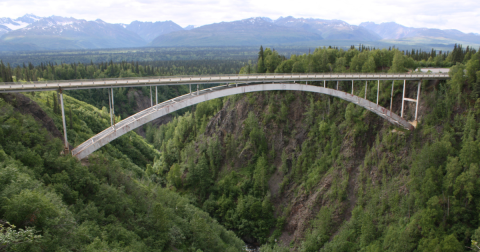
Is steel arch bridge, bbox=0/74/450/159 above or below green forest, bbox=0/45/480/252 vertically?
above

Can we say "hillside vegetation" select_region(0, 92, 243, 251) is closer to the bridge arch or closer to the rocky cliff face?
the bridge arch

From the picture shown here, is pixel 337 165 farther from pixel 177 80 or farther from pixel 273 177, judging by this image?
pixel 177 80

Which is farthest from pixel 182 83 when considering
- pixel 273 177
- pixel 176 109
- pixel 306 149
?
pixel 273 177

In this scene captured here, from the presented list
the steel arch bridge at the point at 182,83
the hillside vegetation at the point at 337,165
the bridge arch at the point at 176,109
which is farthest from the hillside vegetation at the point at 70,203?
the hillside vegetation at the point at 337,165

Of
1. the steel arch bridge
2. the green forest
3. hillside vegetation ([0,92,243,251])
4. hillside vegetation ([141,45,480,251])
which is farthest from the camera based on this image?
hillside vegetation ([141,45,480,251])

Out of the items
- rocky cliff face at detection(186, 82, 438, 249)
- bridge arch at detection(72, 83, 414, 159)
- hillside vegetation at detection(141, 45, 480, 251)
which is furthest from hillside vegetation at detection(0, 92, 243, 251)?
rocky cliff face at detection(186, 82, 438, 249)

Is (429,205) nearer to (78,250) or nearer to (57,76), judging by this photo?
(78,250)

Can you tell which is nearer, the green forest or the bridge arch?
the green forest
